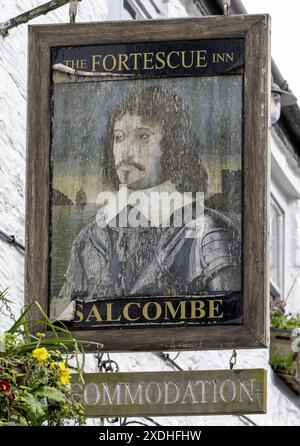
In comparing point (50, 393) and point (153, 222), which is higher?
point (153, 222)

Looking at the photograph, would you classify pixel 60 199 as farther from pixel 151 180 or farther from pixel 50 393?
pixel 50 393

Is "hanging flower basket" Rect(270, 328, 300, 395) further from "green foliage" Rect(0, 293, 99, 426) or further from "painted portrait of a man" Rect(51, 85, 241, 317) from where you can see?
"green foliage" Rect(0, 293, 99, 426)

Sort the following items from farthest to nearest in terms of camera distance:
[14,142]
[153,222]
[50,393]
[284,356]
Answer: [284,356] < [14,142] < [153,222] < [50,393]

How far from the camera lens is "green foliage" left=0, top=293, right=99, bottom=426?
7.99 metres

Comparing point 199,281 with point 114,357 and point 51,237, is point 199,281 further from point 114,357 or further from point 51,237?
point 114,357

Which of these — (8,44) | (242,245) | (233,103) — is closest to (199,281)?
(242,245)

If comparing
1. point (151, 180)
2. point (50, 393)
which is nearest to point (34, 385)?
point (50, 393)

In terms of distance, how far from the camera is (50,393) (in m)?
8.14

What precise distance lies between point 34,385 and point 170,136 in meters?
1.81

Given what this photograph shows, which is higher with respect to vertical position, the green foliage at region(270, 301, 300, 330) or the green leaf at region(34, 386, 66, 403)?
the green foliage at region(270, 301, 300, 330)

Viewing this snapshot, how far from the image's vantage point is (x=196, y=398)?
9102 mm

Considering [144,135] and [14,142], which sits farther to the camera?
[14,142]

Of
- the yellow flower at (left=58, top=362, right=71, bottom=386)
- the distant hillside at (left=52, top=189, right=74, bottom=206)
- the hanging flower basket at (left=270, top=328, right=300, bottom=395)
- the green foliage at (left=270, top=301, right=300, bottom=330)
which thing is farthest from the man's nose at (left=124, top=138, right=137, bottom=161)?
the green foliage at (left=270, top=301, right=300, bottom=330)

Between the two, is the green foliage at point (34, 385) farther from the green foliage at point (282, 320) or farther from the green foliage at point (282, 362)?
the green foliage at point (282, 320)
